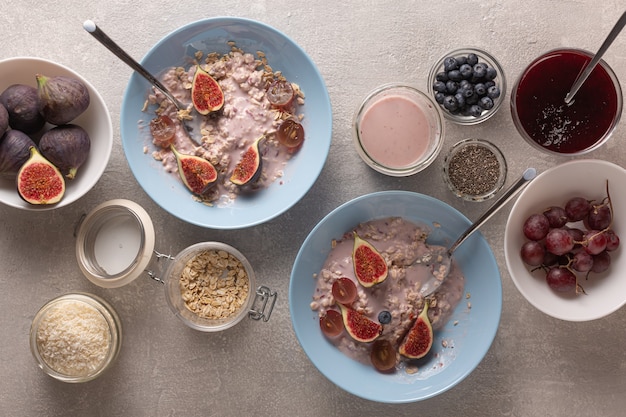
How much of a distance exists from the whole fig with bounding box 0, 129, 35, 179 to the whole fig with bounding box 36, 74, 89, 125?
0.10m

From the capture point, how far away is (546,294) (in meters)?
1.82

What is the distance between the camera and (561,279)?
1.77m

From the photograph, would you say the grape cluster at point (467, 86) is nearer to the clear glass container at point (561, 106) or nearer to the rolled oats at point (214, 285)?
the clear glass container at point (561, 106)

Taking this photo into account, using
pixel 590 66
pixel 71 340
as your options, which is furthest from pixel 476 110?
pixel 71 340

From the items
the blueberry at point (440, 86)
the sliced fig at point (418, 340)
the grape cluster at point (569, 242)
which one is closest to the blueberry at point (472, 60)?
the blueberry at point (440, 86)

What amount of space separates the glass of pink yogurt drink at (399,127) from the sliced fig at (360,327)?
0.47 m

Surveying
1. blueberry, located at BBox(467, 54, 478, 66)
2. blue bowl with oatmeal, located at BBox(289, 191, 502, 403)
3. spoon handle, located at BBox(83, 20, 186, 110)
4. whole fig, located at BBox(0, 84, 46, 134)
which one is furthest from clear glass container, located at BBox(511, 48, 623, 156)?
whole fig, located at BBox(0, 84, 46, 134)

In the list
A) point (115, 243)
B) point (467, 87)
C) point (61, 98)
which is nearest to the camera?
point (61, 98)

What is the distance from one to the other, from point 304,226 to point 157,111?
0.62 metres

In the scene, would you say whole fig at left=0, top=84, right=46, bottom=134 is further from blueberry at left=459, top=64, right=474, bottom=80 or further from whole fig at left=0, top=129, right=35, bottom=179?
blueberry at left=459, top=64, right=474, bottom=80

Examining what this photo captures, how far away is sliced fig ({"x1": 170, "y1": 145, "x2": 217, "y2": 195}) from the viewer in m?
1.84

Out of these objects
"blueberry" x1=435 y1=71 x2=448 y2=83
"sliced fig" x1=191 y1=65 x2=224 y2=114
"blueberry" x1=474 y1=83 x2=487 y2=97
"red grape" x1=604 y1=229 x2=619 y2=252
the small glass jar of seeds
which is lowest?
"red grape" x1=604 y1=229 x2=619 y2=252

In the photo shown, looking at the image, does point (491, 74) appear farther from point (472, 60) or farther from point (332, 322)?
point (332, 322)

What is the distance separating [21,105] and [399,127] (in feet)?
3.86
